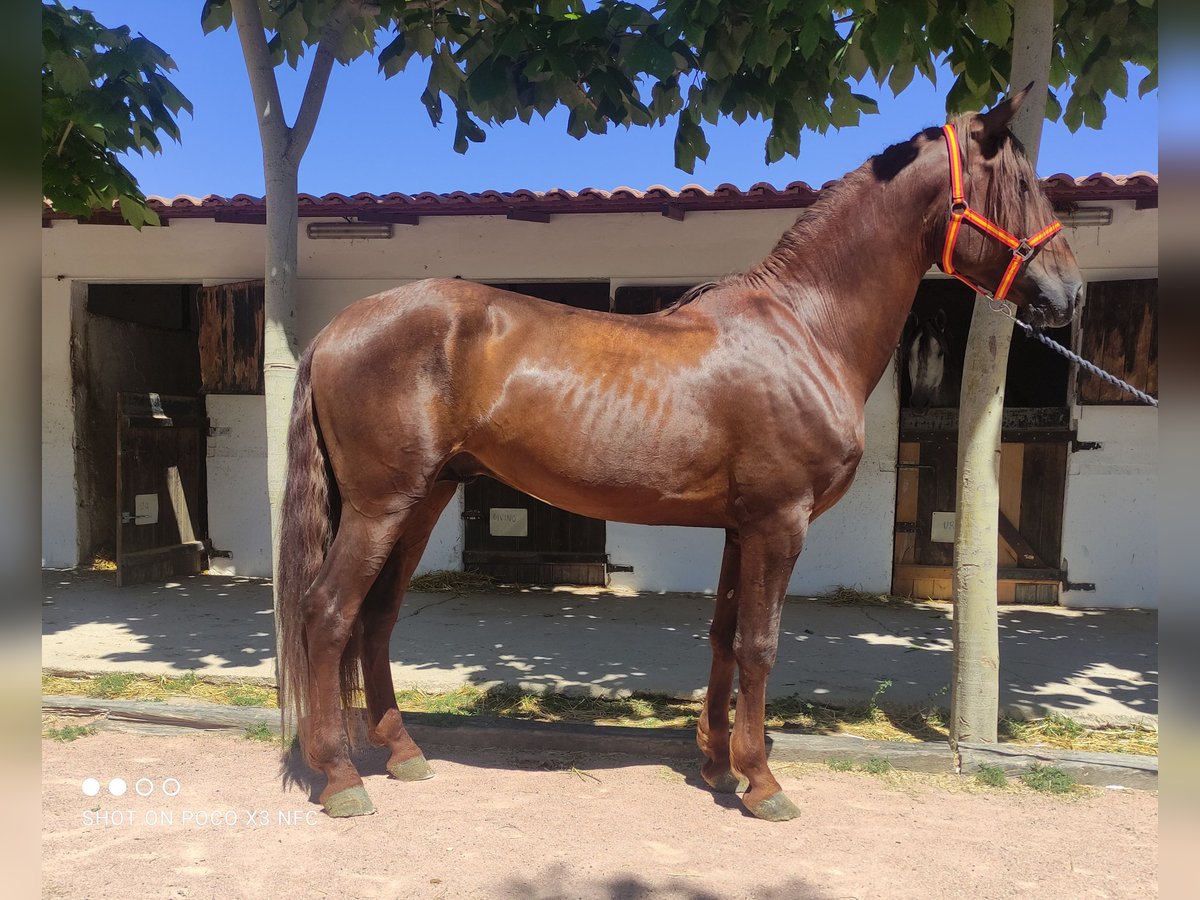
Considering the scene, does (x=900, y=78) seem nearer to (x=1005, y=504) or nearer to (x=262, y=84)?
(x=262, y=84)

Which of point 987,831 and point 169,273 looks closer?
point 987,831

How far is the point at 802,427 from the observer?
2498 millimetres

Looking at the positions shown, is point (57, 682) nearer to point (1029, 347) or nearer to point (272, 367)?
point (272, 367)

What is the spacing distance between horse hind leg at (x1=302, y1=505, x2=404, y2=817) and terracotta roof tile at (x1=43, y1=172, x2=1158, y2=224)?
380 cm

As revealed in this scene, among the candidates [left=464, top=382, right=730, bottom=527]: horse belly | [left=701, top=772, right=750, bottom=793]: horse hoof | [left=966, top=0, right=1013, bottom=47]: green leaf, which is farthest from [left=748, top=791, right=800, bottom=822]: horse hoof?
[left=966, top=0, right=1013, bottom=47]: green leaf

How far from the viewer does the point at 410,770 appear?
2.91 meters

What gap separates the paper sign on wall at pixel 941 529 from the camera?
21.1ft

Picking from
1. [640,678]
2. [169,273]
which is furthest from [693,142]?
[169,273]

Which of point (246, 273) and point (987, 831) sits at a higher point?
point (246, 273)

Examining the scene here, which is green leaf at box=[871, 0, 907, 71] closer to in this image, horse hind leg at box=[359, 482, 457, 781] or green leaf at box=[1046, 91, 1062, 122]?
green leaf at box=[1046, 91, 1062, 122]

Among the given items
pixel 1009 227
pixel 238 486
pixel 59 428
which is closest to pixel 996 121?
pixel 1009 227

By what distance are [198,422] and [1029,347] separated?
8276 mm

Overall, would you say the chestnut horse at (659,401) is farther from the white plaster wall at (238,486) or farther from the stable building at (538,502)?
the white plaster wall at (238,486)

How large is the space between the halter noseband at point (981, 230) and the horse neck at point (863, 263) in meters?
0.07
